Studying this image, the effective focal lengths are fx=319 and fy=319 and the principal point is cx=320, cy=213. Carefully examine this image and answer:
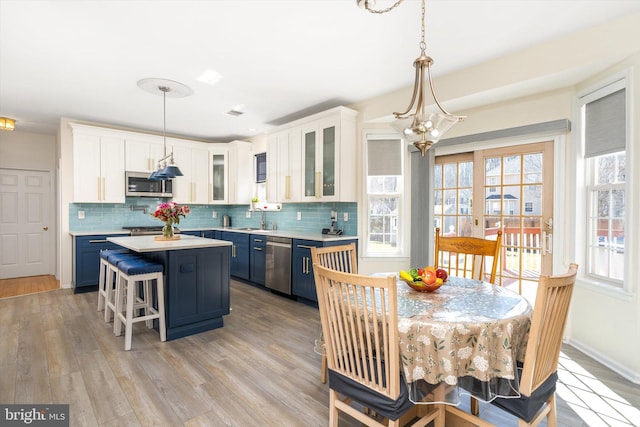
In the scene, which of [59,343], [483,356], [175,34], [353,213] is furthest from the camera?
[353,213]

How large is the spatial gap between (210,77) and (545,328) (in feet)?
11.6

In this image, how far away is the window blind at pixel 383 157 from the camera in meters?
4.12

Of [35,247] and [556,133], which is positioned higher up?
[556,133]

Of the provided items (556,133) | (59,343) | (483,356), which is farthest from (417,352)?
(59,343)

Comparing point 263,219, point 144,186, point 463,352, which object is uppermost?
point 144,186

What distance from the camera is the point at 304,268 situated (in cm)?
416

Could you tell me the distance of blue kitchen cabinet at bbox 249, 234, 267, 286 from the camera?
4840 mm

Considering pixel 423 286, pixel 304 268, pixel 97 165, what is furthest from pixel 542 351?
pixel 97 165

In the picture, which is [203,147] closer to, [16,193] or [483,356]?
[16,193]

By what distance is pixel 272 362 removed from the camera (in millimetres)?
2627

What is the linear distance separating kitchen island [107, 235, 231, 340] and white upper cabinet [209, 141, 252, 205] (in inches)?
107

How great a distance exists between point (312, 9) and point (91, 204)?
492 centimetres

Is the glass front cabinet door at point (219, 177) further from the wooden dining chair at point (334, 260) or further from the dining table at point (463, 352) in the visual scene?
the dining table at point (463, 352)

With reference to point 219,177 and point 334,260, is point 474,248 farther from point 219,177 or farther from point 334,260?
point 219,177
